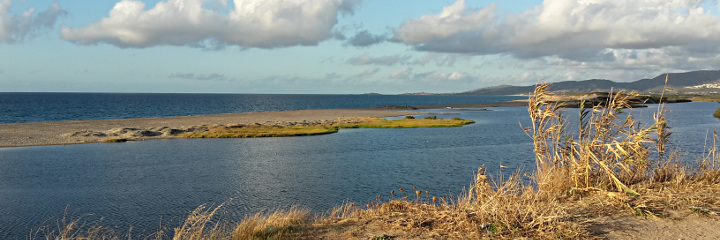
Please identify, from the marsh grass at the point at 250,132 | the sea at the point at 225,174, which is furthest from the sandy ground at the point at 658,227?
the marsh grass at the point at 250,132

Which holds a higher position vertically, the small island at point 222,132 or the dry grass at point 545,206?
the dry grass at point 545,206

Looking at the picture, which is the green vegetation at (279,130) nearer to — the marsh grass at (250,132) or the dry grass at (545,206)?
the marsh grass at (250,132)

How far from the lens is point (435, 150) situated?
42.1 metres

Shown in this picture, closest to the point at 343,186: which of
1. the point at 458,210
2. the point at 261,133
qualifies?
the point at 458,210

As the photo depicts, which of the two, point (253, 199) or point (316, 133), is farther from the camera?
point (316, 133)

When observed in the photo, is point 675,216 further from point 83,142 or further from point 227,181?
point 83,142

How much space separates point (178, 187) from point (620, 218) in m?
22.0

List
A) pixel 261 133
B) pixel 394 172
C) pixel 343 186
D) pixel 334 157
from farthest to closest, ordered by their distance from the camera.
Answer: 1. pixel 261 133
2. pixel 334 157
3. pixel 394 172
4. pixel 343 186

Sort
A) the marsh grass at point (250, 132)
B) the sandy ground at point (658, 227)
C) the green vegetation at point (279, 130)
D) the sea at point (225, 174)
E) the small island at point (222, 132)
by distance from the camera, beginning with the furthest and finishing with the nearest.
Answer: the green vegetation at point (279, 130)
the marsh grass at point (250, 132)
the small island at point (222, 132)
the sea at point (225, 174)
the sandy ground at point (658, 227)

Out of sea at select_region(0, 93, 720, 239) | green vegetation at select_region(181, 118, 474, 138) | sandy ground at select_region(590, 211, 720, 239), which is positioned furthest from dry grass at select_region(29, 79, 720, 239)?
green vegetation at select_region(181, 118, 474, 138)

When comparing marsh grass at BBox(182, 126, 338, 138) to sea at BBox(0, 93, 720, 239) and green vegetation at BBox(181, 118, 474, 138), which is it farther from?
sea at BBox(0, 93, 720, 239)

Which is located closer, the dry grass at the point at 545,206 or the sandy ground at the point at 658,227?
the sandy ground at the point at 658,227

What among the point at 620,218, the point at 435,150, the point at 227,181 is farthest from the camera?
the point at 435,150

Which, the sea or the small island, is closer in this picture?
the sea
